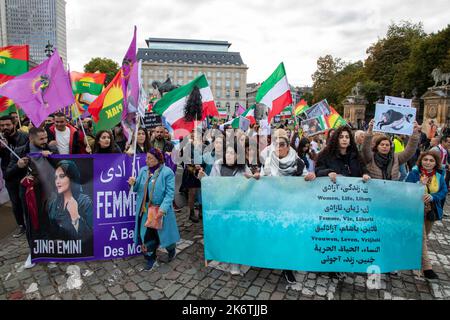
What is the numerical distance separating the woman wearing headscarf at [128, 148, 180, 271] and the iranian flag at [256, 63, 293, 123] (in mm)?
2753

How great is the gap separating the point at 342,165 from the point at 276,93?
2440mm

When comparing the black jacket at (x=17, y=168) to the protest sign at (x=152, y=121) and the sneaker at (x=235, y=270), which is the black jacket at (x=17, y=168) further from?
the sneaker at (x=235, y=270)

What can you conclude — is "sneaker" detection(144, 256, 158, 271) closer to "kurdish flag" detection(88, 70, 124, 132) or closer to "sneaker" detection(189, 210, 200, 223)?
"sneaker" detection(189, 210, 200, 223)

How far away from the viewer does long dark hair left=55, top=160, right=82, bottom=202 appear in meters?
3.75

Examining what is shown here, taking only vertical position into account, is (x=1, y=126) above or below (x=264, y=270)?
above

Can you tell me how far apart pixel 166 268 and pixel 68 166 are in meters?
1.91

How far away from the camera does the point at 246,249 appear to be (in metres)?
3.53

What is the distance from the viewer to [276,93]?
568cm

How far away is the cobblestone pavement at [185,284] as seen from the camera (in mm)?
3236

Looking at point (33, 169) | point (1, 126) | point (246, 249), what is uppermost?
point (1, 126)

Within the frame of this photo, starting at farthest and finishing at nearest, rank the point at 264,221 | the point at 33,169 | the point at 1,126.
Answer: the point at 1,126
the point at 33,169
the point at 264,221
